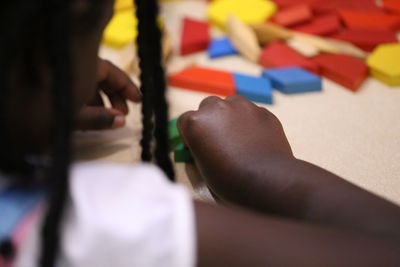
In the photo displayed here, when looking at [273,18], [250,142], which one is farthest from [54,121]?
[273,18]

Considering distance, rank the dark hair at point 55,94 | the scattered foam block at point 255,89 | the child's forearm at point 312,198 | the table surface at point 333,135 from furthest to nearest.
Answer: the scattered foam block at point 255,89
the table surface at point 333,135
the child's forearm at point 312,198
the dark hair at point 55,94

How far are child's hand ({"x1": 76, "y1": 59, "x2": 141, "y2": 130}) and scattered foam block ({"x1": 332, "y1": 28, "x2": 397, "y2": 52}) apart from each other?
1.76 feet

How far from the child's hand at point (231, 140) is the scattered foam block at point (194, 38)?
35 centimetres

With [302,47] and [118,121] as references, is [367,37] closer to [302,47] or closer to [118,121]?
[302,47]

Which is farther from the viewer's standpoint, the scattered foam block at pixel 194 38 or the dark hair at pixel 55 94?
the scattered foam block at pixel 194 38

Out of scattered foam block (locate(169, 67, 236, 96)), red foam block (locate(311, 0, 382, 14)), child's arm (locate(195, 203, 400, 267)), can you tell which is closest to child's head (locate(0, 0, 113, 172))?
child's arm (locate(195, 203, 400, 267))

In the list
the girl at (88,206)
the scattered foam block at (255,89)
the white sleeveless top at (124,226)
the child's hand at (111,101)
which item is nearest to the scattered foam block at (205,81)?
the scattered foam block at (255,89)

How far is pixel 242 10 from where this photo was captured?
1.14m

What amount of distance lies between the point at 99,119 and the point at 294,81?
0.38m

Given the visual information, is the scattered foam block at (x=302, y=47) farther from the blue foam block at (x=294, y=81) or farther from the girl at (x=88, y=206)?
the girl at (x=88, y=206)

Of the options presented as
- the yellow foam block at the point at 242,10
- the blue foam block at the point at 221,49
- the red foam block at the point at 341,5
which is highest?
the red foam block at the point at 341,5

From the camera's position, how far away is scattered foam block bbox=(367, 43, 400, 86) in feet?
2.97

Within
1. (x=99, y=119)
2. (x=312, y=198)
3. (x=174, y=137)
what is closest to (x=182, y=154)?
(x=174, y=137)

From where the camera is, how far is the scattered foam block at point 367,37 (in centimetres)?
101
